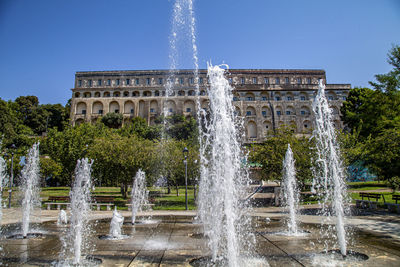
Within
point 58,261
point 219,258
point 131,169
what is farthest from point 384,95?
point 58,261

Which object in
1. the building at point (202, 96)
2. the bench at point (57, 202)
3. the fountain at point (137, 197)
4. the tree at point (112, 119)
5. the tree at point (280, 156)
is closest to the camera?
the fountain at point (137, 197)

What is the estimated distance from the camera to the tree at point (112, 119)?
2395 inches

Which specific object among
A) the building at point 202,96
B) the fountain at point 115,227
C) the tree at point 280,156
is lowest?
the fountain at point 115,227

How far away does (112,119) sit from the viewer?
6091 cm

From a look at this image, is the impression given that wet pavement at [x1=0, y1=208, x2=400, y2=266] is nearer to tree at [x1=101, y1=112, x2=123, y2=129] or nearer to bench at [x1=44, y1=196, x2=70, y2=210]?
bench at [x1=44, y1=196, x2=70, y2=210]

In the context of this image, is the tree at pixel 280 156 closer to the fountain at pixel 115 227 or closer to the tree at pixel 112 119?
the fountain at pixel 115 227

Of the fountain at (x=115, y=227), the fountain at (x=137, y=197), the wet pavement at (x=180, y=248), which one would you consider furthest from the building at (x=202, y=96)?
the fountain at (x=115, y=227)

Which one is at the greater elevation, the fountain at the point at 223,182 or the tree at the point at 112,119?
the tree at the point at 112,119

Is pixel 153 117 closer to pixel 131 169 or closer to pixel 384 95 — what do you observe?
pixel 131 169

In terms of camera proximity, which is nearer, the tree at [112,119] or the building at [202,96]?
the tree at [112,119]

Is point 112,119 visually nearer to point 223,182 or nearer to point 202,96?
point 202,96

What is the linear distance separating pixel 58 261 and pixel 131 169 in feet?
48.2

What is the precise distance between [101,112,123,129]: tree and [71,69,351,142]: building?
3.10 meters

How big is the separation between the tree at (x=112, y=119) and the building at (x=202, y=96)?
310 centimetres
